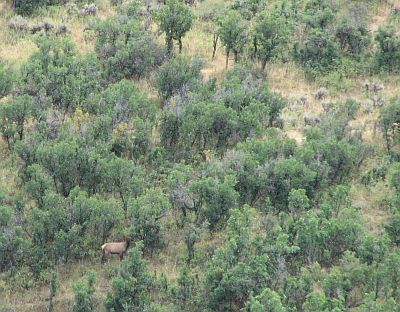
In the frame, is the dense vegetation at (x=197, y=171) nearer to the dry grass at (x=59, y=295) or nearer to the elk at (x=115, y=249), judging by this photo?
the dry grass at (x=59, y=295)

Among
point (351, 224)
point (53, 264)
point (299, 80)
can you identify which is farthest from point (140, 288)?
point (299, 80)

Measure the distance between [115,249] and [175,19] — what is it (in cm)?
1351

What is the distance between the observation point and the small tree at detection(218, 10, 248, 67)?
3133 cm

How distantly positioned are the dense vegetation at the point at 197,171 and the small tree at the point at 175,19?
6 centimetres

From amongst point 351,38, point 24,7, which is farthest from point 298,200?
point 24,7

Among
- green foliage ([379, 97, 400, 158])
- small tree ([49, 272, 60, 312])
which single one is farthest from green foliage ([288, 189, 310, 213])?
small tree ([49, 272, 60, 312])

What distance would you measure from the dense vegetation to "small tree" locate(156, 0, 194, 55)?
6 cm

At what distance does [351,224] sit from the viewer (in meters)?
21.2

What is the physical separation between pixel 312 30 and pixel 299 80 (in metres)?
2.82

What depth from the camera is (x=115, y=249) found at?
21.3 metres

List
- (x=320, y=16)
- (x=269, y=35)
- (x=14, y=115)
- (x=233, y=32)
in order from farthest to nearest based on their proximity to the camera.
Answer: (x=320, y=16)
(x=269, y=35)
(x=233, y=32)
(x=14, y=115)

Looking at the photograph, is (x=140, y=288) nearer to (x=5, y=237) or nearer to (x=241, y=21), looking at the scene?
(x=5, y=237)

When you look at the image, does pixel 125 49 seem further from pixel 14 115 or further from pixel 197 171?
pixel 197 171

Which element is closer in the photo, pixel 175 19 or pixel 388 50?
pixel 175 19
